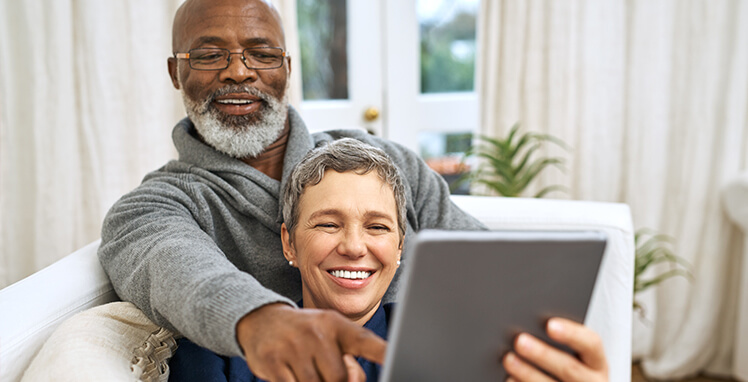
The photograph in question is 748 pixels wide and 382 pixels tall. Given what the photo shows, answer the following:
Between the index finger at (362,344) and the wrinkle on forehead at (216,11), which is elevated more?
the wrinkle on forehead at (216,11)

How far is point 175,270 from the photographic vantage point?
87 cm

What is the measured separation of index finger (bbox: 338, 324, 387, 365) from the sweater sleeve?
0.33ft

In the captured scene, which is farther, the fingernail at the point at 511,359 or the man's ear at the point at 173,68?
the man's ear at the point at 173,68

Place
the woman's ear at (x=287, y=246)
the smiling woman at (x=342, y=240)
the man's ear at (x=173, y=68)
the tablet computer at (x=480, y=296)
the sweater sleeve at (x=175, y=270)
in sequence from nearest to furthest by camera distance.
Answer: the tablet computer at (x=480, y=296)
the sweater sleeve at (x=175, y=270)
the smiling woman at (x=342, y=240)
the woman's ear at (x=287, y=246)
the man's ear at (x=173, y=68)

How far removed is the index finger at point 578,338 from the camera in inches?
25.6

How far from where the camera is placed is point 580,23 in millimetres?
2271

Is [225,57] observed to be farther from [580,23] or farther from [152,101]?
[580,23]

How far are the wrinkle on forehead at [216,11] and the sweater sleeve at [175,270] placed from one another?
1.16 feet

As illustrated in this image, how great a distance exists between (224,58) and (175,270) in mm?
595

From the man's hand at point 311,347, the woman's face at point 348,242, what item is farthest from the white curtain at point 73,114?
the man's hand at point 311,347

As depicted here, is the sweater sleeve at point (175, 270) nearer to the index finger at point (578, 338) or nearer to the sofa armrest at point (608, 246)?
the index finger at point (578, 338)

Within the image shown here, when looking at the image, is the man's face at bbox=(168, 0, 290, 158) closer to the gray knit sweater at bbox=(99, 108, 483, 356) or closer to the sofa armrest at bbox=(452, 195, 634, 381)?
the gray knit sweater at bbox=(99, 108, 483, 356)

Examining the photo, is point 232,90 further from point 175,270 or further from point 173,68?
point 175,270

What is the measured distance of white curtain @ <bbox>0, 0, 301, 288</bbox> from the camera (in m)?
1.93
